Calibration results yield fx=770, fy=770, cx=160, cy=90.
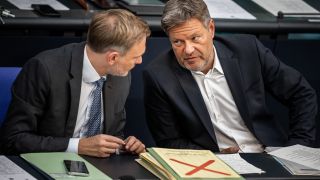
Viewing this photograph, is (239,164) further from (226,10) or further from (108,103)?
(226,10)

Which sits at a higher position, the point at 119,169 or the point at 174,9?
the point at 174,9

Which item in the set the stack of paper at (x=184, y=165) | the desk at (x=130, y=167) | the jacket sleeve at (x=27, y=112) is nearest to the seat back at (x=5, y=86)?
the jacket sleeve at (x=27, y=112)

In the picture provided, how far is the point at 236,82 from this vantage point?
12.4ft

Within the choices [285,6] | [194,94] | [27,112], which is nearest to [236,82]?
[194,94]

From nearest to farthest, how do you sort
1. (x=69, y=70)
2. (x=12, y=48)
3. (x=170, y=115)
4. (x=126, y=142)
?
(x=126, y=142) → (x=69, y=70) → (x=170, y=115) → (x=12, y=48)

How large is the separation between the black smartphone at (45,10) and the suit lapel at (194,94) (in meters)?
1.06

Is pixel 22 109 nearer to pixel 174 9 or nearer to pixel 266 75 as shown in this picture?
pixel 174 9

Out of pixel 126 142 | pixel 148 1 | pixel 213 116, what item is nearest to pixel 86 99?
pixel 126 142

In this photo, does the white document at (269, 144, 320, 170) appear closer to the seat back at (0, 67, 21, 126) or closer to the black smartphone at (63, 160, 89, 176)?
the black smartphone at (63, 160, 89, 176)

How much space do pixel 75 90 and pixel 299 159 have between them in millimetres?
1016

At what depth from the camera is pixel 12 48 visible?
4.39 metres

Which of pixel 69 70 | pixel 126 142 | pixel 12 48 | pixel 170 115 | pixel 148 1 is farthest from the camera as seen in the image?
pixel 148 1

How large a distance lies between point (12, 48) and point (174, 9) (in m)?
1.26

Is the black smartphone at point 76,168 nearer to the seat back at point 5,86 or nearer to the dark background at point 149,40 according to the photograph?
the seat back at point 5,86
